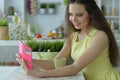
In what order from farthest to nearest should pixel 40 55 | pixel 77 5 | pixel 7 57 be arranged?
1. pixel 7 57
2. pixel 40 55
3. pixel 77 5

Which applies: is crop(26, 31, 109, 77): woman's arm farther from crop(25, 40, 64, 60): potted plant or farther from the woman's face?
crop(25, 40, 64, 60): potted plant

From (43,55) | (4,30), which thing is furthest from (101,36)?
(4,30)

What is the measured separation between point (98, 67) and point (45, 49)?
379 mm

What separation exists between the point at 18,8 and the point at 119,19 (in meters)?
1.91

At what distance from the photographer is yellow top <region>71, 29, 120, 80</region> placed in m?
1.62

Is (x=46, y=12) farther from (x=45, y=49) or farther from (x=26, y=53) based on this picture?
(x=26, y=53)

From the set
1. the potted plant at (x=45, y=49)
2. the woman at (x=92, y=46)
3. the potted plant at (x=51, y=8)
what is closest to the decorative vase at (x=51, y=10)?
the potted plant at (x=51, y=8)

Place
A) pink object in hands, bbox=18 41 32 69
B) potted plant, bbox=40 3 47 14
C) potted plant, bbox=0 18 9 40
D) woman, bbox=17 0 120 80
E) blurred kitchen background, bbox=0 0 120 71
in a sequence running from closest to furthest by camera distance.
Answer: pink object in hands, bbox=18 41 32 69
woman, bbox=17 0 120 80
potted plant, bbox=0 18 9 40
blurred kitchen background, bbox=0 0 120 71
potted plant, bbox=40 3 47 14

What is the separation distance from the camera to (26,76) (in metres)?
1.43

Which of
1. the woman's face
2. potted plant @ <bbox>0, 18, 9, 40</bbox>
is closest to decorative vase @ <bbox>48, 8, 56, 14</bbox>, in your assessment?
potted plant @ <bbox>0, 18, 9, 40</bbox>

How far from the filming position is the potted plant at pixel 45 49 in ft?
5.67

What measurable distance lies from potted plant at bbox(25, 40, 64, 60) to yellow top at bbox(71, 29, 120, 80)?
172 millimetres

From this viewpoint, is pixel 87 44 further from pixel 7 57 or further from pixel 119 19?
pixel 119 19

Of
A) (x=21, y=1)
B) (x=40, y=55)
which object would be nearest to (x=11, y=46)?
(x=40, y=55)
